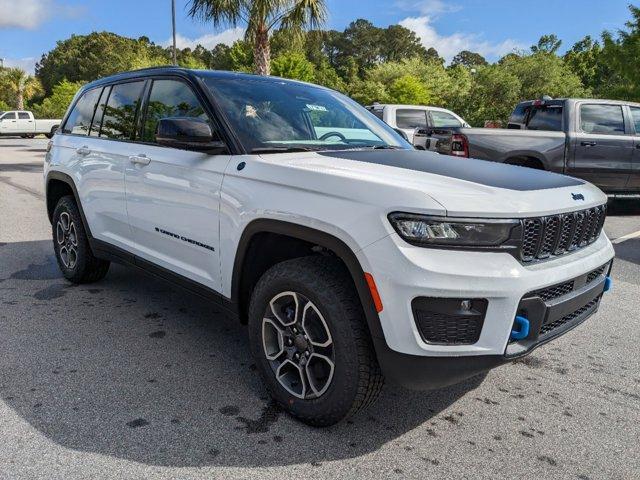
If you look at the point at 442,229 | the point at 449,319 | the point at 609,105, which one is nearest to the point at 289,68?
the point at 609,105

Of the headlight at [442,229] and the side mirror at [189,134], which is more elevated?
the side mirror at [189,134]

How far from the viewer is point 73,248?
486 cm

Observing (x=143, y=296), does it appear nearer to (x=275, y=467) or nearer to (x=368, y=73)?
(x=275, y=467)

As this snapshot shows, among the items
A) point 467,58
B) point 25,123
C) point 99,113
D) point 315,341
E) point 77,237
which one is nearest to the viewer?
point 315,341

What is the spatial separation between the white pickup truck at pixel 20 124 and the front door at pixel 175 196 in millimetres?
35975

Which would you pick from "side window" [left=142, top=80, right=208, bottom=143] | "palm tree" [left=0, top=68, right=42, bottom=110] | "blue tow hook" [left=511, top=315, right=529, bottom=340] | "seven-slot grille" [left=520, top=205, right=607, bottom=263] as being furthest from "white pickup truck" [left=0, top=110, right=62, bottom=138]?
"blue tow hook" [left=511, top=315, right=529, bottom=340]

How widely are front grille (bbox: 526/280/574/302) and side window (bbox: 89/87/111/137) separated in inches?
142

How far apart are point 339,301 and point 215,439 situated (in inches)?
35.3

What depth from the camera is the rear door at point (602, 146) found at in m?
8.95

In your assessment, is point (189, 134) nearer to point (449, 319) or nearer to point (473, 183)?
point (473, 183)

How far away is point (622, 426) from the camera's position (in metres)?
2.80

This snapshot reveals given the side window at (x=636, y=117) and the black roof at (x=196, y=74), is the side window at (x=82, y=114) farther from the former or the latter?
the side window at (x=636, y=117)

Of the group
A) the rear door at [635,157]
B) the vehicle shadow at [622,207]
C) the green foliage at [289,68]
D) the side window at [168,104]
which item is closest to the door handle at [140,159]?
the side window at [168,104]

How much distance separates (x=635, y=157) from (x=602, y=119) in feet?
2.78
